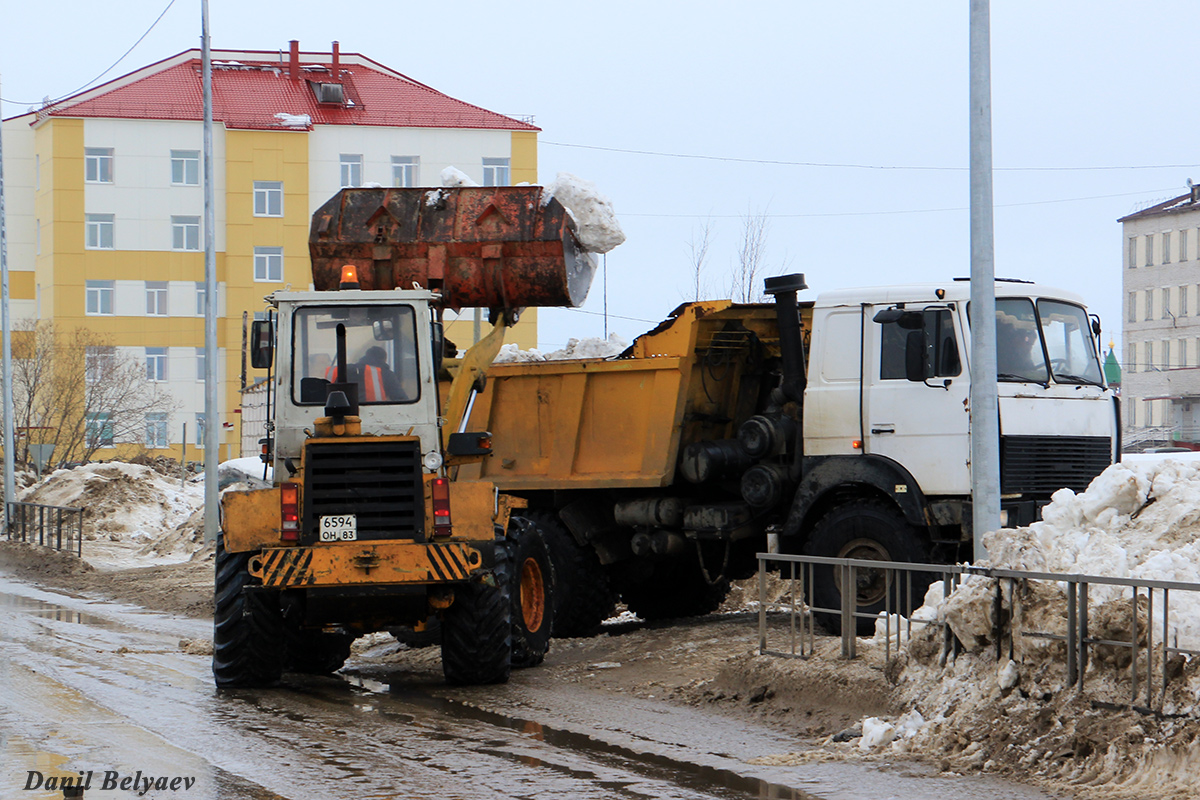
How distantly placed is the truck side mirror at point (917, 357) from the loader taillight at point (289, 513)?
5.00 metres

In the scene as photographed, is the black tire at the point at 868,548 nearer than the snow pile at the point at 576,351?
Yes

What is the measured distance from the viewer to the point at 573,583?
13836 millimetres

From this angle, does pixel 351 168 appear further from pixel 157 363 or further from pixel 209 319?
pixel 209 319

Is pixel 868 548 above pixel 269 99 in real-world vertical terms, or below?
below

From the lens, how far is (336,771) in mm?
7660

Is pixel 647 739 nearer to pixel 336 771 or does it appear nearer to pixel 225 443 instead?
pixel 336 771

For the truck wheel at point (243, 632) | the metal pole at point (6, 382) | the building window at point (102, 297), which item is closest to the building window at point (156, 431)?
the building window at point (102, 297)

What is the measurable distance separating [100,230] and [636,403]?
4741 centimetres

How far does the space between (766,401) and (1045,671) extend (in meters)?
5.92

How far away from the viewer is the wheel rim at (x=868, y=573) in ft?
38.4

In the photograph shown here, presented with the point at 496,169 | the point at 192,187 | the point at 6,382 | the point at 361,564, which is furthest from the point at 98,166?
the point at 361,564

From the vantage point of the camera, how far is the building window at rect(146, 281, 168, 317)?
56.7 meters

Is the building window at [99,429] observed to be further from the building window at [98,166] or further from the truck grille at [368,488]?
the truck grille at [368,488]

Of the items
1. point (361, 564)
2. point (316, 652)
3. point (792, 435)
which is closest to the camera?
point (361, 564)
